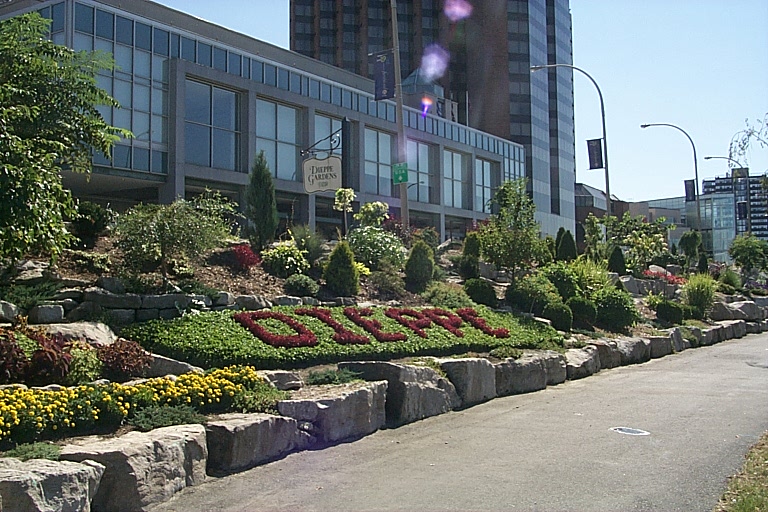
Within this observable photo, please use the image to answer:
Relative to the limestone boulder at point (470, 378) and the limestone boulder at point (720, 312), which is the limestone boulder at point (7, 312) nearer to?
the limestone boulder at point (470, 378)

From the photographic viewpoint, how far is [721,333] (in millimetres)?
25094

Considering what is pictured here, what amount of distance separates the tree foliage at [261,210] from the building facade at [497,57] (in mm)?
52346

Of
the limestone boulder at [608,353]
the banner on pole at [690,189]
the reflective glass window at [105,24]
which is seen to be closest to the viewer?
the limestone boulder at [608,353]

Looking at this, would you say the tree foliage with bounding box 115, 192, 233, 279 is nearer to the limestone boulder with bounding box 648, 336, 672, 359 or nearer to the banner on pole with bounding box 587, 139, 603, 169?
the limestone boulder with bounding box 648, 336, 672, 359

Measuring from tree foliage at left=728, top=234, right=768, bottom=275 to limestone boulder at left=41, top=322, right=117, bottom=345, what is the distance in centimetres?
4082

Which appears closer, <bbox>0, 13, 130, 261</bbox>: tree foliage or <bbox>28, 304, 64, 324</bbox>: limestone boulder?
<bbox>0, 13, 130, 261</bbox>: tree foliage

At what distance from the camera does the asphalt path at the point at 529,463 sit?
21.4ft

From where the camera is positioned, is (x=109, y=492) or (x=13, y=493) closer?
(x=13, y=493)

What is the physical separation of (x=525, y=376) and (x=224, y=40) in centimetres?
2752

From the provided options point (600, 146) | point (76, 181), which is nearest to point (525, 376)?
point (600, 146)

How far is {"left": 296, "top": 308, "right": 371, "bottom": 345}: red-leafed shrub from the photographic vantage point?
41.3 feet

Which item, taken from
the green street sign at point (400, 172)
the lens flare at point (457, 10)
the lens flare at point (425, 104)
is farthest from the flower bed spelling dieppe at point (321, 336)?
the lens flare at point (457, 10)

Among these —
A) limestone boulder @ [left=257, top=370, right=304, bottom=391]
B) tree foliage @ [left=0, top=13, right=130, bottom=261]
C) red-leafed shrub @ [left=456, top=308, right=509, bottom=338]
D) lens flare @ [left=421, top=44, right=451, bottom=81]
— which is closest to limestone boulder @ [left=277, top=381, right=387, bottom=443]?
limestone boulder @ [left=257, top=370, right=304, bottom=391]

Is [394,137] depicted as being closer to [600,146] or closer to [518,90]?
[600,146]
